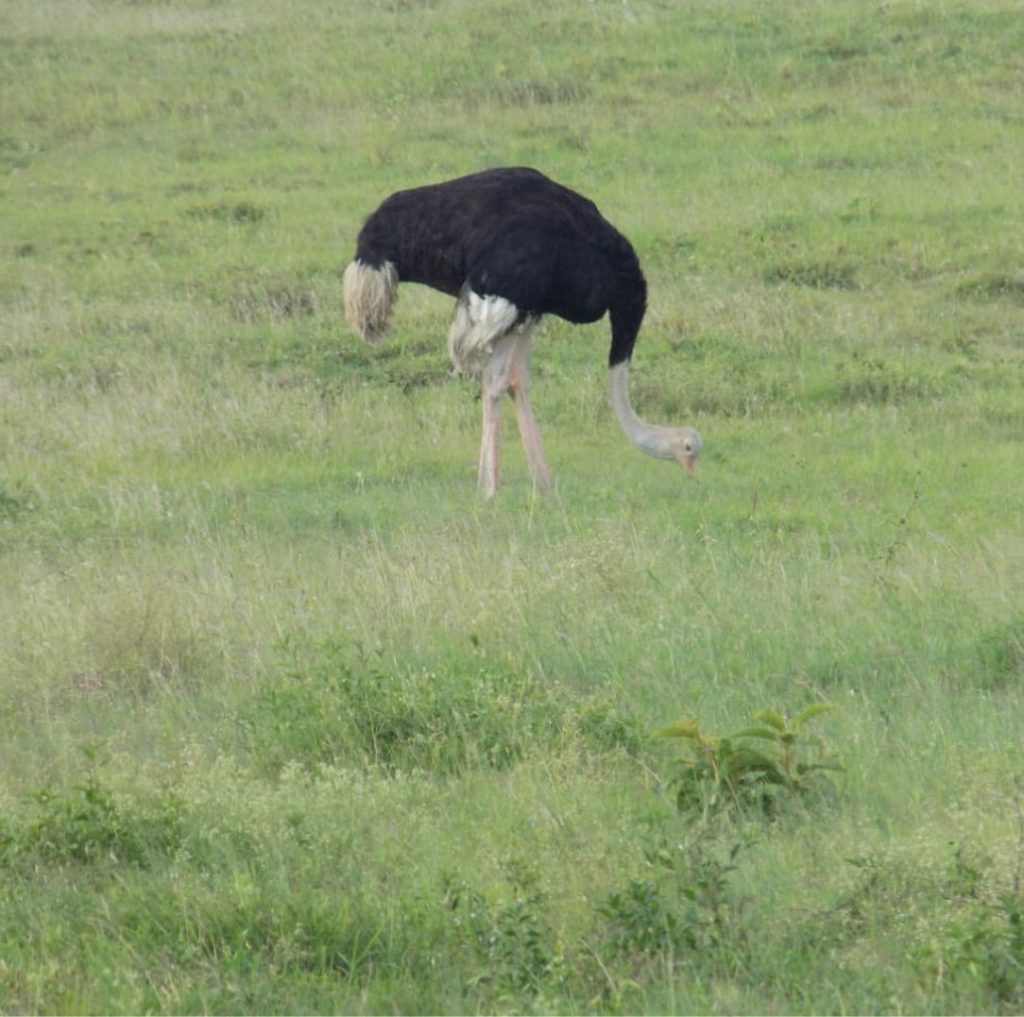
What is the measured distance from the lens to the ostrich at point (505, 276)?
11.0 m

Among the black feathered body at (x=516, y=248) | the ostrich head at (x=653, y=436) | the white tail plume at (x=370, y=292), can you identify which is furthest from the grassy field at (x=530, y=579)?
the black feathered body at (x=516, y=248)

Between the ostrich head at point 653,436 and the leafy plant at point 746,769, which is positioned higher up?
the leafy plant at point 746,769

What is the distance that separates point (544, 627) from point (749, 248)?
34.7 feet

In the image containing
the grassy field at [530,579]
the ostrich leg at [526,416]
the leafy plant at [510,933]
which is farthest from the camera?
the ostrich leg at [526,416]

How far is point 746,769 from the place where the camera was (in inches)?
217

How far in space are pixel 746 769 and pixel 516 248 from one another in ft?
19.4

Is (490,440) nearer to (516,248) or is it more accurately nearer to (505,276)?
(505,276)

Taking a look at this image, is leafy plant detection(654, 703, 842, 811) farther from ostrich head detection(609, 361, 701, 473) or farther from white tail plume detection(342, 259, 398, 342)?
white tail plume detection(342, 259, 398, 342)

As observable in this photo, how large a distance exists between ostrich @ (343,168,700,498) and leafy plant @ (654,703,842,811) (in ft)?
18.1

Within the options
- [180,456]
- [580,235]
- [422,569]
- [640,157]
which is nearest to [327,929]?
[422,569]

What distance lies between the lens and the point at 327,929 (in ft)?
15.9

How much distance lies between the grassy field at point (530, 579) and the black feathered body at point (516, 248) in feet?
3.64

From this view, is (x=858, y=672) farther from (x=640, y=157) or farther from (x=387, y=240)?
(x=640, y=157)

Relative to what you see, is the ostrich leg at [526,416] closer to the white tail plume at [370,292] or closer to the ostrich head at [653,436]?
the ostrich head at [653,436]
